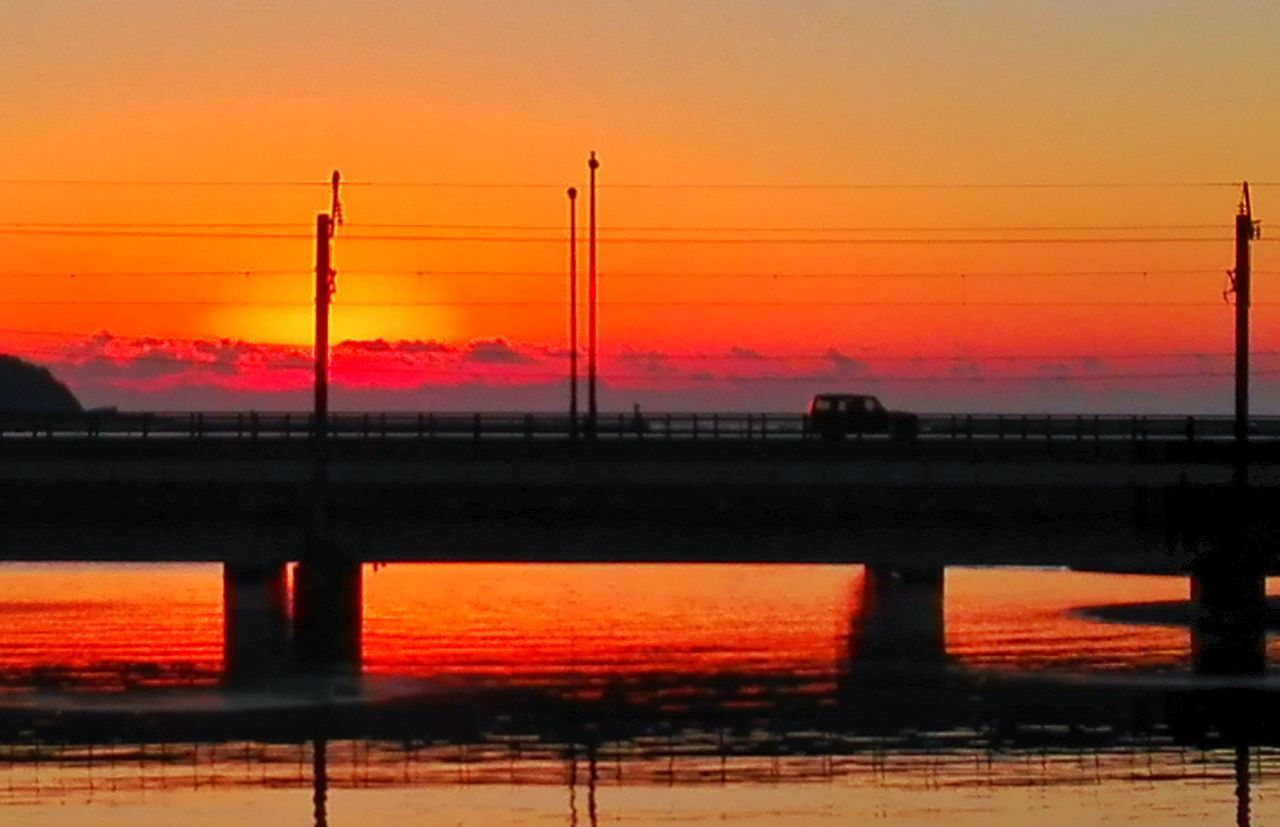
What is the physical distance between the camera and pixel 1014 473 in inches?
3595

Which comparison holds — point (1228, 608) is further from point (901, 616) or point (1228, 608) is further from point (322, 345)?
point (322, 345)

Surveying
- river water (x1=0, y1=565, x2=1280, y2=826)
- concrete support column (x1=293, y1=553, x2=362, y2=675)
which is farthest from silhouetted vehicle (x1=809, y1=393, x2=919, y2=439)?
concrete support column (x1=293, y1=553, x2=362, y2=675)

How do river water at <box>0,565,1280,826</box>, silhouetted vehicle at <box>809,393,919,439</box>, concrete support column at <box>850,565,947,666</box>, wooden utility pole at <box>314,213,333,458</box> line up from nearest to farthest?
river water at <box>0,565,1280,826</box>, wooden utility pole at <box>314,213,333,458</box>, concrete support column at <box>850,565,947,666</box>, silhouetted vehicle at <box>809,393,919,439</box>

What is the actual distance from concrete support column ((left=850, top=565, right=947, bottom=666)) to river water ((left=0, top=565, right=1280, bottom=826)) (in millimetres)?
1017

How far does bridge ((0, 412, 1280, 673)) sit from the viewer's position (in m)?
90.0

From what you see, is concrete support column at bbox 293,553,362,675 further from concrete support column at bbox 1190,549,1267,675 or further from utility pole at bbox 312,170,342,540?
concrete support column at bbox 1190,549,1267,675

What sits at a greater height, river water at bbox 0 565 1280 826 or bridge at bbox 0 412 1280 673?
bridge at bbox 0 412 1280 673

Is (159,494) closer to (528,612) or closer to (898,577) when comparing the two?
(898,577)

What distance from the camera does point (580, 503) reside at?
9050cm

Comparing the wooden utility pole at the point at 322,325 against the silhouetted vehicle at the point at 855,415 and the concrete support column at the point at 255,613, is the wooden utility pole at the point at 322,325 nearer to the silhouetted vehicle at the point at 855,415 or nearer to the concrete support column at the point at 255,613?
the concrete support column at the point at 255,613

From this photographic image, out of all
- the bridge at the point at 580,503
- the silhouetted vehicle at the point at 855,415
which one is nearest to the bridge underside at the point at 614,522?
the bridge at the point at 580,503

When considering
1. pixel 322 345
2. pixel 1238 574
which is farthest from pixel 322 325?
pixel 1238 574

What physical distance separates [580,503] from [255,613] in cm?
1146

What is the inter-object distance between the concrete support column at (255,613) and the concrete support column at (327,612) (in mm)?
717
